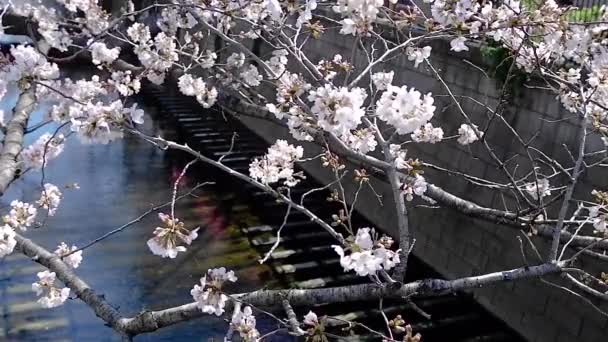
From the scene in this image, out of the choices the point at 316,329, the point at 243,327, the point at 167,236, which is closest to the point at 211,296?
the point at 243,327

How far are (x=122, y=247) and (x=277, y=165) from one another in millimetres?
4524

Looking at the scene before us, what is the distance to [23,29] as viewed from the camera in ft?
22.4

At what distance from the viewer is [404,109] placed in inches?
116

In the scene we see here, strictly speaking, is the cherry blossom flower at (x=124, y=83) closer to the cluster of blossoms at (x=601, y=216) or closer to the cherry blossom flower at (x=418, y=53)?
the cherry blossom flower at (x=418, y=53)

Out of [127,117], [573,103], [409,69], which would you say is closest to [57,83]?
[127,117]

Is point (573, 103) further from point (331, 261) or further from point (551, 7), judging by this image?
point (331, 261)

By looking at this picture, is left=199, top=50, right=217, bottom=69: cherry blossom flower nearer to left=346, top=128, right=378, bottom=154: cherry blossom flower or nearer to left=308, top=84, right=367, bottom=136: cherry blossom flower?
left=346, top=128, right=378, bottom=154: cherry blossom flower

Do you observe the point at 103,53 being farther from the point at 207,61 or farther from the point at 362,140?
the point at 362,140

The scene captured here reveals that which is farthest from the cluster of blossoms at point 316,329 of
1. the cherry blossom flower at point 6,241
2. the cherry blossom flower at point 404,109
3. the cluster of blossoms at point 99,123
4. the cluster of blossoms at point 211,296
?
the cherry blossom flower at point 6,241

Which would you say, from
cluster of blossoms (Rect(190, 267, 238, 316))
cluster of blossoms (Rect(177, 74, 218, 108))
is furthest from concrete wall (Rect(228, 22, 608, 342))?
cluster of blossoms (Rect(190, 267, 238, 316))

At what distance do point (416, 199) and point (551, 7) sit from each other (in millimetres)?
4014

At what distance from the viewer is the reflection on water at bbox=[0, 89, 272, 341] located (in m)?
6.65

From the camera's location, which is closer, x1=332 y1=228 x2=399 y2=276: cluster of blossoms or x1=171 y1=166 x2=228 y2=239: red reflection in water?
x1=332 y1=228 x2=399 y2=276: cluster of blossoms

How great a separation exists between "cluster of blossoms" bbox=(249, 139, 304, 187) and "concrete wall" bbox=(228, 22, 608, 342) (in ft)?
9.05
